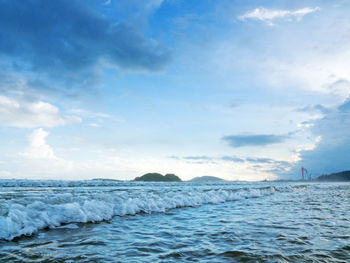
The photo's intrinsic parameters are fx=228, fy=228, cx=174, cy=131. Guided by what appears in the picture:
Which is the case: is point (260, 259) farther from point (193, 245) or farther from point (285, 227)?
point (285, 227)

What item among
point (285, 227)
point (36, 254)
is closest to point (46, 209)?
point (36, 254)

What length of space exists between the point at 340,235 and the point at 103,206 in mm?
6980

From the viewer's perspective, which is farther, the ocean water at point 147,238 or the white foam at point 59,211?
the white foam at point 59,211

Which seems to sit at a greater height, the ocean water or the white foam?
the white foam

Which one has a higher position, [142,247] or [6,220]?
[6,220]

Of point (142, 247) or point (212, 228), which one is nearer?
point (142, 247)

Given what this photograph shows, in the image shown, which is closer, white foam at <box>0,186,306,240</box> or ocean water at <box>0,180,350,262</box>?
ocean water at <box>0,180,350,262</box>

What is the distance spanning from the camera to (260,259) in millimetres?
3750

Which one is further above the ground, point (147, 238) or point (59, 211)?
point (59, 211)

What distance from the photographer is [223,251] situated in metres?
4.21

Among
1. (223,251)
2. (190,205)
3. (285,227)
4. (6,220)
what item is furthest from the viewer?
(190,205)

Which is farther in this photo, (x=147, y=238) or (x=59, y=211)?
(x=59, y=211)

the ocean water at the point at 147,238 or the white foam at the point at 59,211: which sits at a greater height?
the white foam at the point at 59,211

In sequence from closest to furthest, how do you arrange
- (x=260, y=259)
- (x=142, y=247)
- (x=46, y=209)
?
(x=260, y=259), (x=142, y=247), (x=46, y=209)
